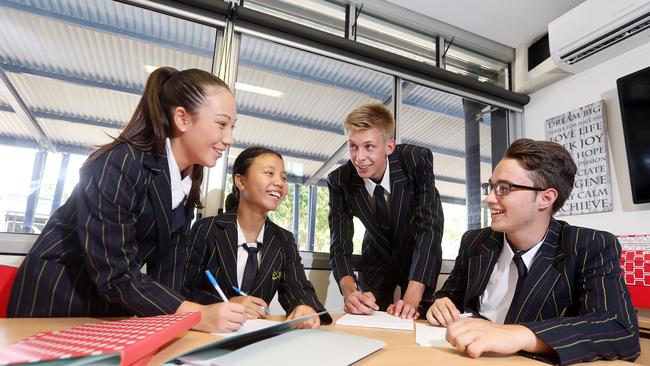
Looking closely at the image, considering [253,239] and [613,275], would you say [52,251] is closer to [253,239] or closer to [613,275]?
[253,239]

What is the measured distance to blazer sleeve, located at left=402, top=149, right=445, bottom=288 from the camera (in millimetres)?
1551

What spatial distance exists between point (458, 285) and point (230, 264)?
81 centimetres

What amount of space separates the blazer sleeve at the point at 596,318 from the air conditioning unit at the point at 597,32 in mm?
1976

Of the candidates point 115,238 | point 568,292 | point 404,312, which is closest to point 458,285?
point 404,312

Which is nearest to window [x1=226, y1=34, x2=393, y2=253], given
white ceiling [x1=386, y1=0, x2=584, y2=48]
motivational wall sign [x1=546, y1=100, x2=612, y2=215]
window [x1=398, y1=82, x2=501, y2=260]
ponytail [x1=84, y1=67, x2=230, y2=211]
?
window [x1=398, y1=82, x2=501, y2=260]

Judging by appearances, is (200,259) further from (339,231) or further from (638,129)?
(638,129)

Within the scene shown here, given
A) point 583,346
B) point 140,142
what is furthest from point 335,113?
point 583,346

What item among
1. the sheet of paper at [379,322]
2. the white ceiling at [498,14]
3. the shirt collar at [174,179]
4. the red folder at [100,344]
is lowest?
the sheet of paper at [379,322]

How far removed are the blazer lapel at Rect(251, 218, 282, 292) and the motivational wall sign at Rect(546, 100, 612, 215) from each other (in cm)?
205

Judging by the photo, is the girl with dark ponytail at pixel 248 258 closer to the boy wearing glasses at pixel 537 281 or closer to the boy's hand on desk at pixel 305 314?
the boy's hand on desk at pixel 305 314

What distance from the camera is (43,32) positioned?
6.83 feet

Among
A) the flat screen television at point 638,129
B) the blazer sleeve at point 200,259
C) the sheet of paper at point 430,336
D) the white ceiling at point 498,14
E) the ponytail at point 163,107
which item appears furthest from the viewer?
the white ceiling at point 498,14

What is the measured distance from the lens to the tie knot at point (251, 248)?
1.49 m

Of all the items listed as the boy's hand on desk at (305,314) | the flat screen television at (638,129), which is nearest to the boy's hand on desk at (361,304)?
the boy's hand on desk at (305,314)
